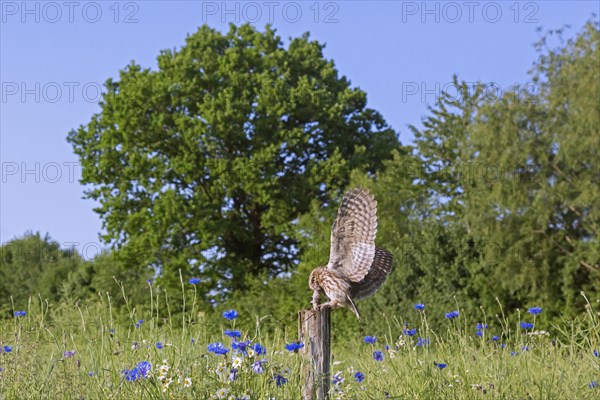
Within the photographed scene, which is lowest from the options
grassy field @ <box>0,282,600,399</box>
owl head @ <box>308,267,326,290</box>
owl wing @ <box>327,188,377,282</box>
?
grassy field @ <box>0,282,600,399</box>

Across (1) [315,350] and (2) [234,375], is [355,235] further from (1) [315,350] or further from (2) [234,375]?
(2) [234,375]

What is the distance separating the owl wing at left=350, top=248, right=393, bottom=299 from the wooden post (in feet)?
1.36

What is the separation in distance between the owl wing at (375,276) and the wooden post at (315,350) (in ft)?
1.36

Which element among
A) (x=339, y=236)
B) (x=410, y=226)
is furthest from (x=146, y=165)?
(x=339, y=236)

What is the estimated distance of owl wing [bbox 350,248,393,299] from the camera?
5793 millimetres

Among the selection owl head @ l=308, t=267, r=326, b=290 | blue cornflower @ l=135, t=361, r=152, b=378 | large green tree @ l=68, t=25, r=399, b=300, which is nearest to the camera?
blue cornflower @ l=135, t=361, r=152, b=378

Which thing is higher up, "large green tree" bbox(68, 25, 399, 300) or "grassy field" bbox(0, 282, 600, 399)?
"large green tree" bbox(68, 25, 399, 300)

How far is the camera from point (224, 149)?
24875mm

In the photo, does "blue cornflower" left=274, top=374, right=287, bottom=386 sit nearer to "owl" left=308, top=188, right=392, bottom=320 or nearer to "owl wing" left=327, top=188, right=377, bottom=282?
"owl" left=308, top=188, right=392, bottom=320

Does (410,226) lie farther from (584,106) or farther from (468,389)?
(468,389)

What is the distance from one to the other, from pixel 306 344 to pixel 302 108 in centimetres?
1967

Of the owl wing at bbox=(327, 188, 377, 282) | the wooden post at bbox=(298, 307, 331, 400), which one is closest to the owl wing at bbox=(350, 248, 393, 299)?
the owl wing at bbox=(327, 188, 377, 282)

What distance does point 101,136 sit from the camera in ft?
84.1

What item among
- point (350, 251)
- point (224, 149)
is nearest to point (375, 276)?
point (350, 251)
